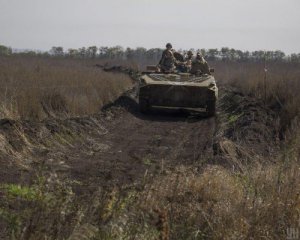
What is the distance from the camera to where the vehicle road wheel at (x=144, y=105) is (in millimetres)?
16156

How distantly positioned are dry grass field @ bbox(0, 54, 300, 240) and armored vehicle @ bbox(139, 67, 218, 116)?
23.8 inches

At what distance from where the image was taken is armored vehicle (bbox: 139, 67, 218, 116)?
15742mm

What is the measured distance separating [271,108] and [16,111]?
26.8 ft

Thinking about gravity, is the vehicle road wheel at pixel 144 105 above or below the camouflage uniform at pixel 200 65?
below

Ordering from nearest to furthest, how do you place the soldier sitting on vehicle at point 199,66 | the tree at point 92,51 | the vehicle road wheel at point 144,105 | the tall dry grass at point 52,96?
the tall dry grass at point 52,96 < the vehicle road wheel at point 144,105 < the soldier sitting on vehicle at point 199,66 < the tree at point 92,51

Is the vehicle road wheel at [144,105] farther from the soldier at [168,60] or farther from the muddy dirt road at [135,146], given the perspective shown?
the soldier at [168,60]

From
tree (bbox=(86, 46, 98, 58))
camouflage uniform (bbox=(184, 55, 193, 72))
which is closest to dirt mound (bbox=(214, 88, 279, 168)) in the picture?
camouflage uniform (bbox=(184, 55, 193, 72))

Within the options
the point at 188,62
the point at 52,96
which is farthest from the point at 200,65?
the point at 52,96

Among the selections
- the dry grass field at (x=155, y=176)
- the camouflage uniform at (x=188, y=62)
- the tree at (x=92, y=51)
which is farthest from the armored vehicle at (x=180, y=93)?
the tree at (x=92, y=51)

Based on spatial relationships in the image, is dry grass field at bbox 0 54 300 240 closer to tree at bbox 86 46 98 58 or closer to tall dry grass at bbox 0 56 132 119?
tall dry grass at bbox 0 56 132 119

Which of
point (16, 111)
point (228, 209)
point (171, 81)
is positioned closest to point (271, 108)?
point (171, 81)

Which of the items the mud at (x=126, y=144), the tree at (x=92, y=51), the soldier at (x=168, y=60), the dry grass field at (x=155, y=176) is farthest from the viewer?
the tree at (x=92, y=51)

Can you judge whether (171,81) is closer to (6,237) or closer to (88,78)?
(88,78)

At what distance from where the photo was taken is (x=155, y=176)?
4.35 meters
